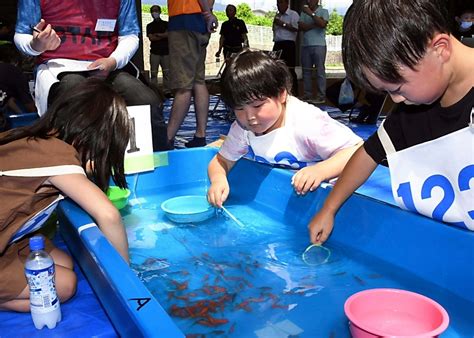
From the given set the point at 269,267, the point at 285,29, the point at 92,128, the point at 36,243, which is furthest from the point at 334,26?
the point at 36,243

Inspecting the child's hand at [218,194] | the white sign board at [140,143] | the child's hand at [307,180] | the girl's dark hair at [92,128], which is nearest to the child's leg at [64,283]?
the girl's dark hair at [92,128]

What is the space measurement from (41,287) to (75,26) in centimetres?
142

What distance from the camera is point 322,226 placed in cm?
148

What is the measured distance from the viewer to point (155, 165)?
7.22ft

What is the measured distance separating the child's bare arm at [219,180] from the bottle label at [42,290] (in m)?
0.79

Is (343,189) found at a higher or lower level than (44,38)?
lower

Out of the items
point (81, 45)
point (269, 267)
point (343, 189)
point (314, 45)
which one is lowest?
point (269, 267)

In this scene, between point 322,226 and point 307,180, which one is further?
point 307,180

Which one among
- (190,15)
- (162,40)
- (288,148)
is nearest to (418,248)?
(288,148)

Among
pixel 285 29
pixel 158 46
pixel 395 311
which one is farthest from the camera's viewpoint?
pixel 158 46

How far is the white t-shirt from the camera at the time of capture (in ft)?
5.88

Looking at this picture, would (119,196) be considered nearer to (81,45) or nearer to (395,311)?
(81,45)

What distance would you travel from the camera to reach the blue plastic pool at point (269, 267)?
3.66 feet

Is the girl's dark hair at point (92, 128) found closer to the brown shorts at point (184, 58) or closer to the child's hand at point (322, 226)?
the child's hand at point (322, 226)
